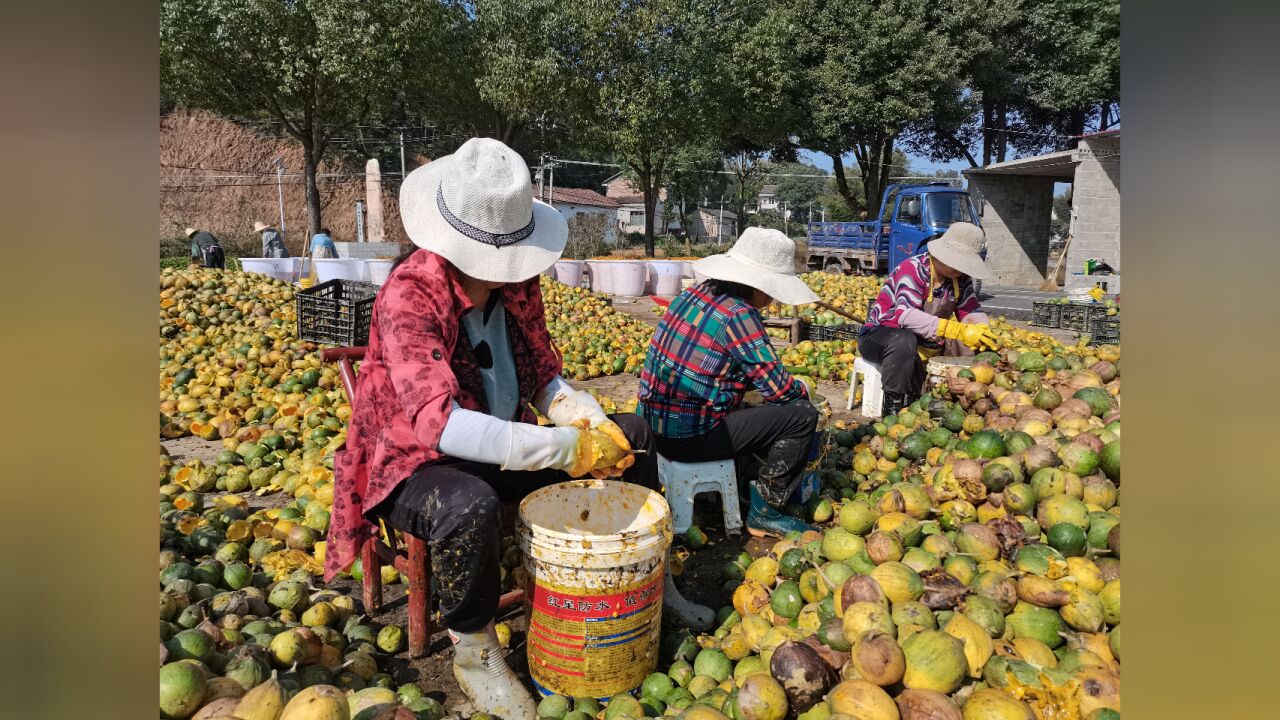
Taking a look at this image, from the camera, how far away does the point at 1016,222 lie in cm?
2547

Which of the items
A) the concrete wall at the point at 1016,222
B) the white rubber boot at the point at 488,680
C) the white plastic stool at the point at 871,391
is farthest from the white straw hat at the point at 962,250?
the concrete wall at the point at 1016,222

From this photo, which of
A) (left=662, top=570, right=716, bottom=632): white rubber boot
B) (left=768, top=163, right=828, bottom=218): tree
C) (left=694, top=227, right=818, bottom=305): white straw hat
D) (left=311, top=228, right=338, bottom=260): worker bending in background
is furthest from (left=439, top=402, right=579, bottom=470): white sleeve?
(left=768, top=163, right=828, bottom=218): tree

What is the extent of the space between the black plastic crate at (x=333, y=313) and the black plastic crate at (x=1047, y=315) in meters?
11.2

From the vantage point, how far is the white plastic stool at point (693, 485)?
14.1ft

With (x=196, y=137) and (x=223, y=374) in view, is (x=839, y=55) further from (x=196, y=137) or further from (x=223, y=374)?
(x=196, y=137)

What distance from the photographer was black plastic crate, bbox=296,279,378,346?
7723 mm

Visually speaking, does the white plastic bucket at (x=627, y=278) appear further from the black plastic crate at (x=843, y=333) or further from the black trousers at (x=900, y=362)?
the black trousers at (x=900, y=362)

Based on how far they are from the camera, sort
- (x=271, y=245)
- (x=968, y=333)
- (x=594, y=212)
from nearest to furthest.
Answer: (x=968, y=333) → (x=271, y=245) → (x=594, y=212)

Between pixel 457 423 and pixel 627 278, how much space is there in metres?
15.5

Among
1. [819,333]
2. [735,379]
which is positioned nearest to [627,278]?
[819,333]

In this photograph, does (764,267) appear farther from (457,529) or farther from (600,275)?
(600,275)

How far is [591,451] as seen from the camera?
2.79 m

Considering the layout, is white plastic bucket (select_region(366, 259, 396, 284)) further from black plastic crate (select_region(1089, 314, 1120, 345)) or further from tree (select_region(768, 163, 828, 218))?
tree (select_region(768, 163, 828, 218))

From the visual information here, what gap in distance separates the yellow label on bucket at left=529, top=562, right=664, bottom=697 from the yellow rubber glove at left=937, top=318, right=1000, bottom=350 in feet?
13.0
